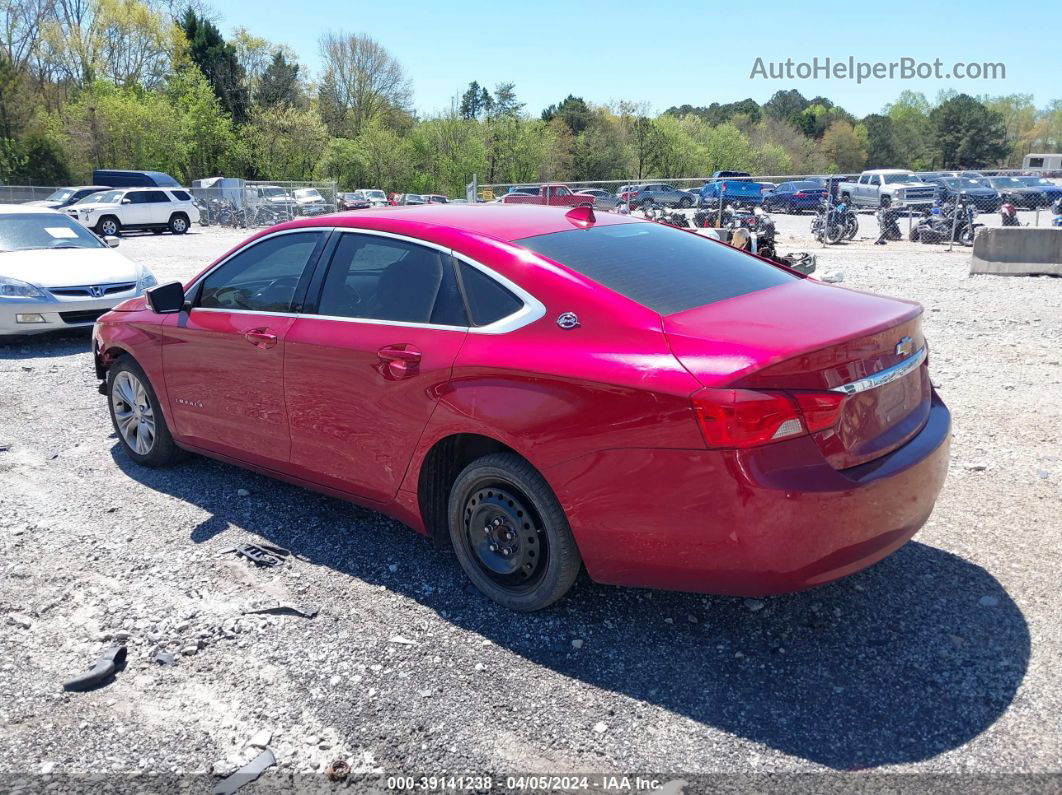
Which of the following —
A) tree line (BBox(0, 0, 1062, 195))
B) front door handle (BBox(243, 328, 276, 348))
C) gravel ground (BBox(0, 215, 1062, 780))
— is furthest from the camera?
tree line (BBox(0, 0, 1062, 195))

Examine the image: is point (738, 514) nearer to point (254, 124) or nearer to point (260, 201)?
point (260, 201)

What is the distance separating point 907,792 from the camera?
2459mm

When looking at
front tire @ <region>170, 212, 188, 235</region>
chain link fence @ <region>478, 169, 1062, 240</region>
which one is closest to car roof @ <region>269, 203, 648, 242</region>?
chain link fence @ <region>478, 169, 1062, 240</region>

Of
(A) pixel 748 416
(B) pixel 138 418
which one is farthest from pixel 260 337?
(A) pixel 748 416

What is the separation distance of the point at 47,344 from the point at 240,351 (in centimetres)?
667

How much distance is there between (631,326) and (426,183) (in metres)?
50.6

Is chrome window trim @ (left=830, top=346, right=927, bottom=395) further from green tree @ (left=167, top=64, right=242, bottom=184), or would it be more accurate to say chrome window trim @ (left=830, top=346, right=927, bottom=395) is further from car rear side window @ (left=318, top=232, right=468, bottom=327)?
green tree @ (left=167, top=64, right=242, bottom=184)

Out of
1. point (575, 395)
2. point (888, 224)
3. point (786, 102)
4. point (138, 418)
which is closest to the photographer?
point (575, 395)

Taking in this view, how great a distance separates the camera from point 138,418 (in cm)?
529

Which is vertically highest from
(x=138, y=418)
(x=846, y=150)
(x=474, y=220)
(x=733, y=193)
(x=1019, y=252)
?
(x=846, y=150)

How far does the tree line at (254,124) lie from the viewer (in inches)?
1980

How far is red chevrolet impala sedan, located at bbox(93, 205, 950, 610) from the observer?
2811 mm

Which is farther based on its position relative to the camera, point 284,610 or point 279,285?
point 279,285

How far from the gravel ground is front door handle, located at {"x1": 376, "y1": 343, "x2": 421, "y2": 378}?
0.99 meters
